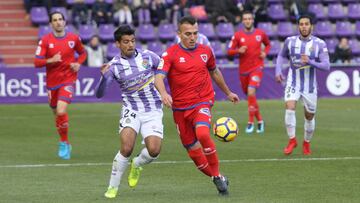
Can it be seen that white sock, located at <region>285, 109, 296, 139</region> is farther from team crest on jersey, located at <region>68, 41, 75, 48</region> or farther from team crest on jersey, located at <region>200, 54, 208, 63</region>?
team crest on jersey, located at <region>200, 54, 208, 63</region>

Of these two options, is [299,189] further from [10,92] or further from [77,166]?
[10,92]

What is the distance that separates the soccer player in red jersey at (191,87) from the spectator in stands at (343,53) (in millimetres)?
21214

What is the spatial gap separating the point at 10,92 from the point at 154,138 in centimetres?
1882

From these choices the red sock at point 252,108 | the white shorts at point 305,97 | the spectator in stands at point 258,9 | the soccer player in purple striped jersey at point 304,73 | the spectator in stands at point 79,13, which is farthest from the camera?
the spectator in stands at point 258,9

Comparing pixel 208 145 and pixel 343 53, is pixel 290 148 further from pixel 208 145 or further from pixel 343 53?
pixel 343 53

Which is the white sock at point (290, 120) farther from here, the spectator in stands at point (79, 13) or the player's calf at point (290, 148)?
the spectator in stands at point (79, 13)

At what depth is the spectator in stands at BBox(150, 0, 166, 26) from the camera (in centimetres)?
3531

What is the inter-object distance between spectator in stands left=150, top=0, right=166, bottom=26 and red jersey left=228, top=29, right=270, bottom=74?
1329cm

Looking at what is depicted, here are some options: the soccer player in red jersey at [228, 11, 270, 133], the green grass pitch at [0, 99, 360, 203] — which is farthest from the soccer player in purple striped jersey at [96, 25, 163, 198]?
the soccer player in red jersey at [228, 11, 270, 133]

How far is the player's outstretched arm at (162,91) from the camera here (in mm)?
11078

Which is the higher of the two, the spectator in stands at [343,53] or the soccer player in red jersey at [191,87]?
the soccer player in red jersey at [191,87]

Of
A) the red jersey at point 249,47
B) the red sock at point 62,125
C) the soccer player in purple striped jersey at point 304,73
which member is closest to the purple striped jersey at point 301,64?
the soccer player in purple striped jersey at point 304,73

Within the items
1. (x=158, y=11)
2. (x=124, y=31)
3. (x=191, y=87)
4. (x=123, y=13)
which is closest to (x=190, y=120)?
(x=191, y=87)

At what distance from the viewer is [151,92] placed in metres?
12.0
